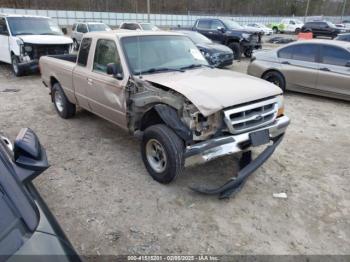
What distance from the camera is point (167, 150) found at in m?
3.55

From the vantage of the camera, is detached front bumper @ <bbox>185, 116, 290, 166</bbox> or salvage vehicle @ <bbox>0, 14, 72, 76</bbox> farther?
salvage vehicle @ <bbox>0, 14, 72, 76</bbox>

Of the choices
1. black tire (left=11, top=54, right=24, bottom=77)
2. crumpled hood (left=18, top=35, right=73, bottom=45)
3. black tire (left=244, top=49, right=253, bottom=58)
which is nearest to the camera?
crumpled hood (left=18, top=35, right=73, bottom=45)

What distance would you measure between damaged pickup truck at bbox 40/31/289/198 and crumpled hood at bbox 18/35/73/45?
587cm

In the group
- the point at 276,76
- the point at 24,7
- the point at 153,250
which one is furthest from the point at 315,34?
the point at 153,250

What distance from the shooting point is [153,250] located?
2982 mm

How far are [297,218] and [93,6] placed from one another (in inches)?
1566

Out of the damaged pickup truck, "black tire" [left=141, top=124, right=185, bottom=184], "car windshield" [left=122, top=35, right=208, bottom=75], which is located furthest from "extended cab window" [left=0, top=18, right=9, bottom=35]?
"black tire" [left=141, top=124, right=185, bottom=184]

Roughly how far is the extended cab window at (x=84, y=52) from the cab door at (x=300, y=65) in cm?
579

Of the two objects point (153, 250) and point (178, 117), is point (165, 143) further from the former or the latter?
point (153, 250)

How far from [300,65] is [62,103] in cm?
635

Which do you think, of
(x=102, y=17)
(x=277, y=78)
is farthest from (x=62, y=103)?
(x=102, y=17)

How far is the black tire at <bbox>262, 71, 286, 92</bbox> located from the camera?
8.75m

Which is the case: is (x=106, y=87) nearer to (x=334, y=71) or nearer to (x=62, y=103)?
(x=62, y=103)

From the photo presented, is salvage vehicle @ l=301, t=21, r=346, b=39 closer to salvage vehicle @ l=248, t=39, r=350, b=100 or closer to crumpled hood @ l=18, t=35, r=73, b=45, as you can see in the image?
salvage vehicle @ l=248, t=39, r=350, b=100
